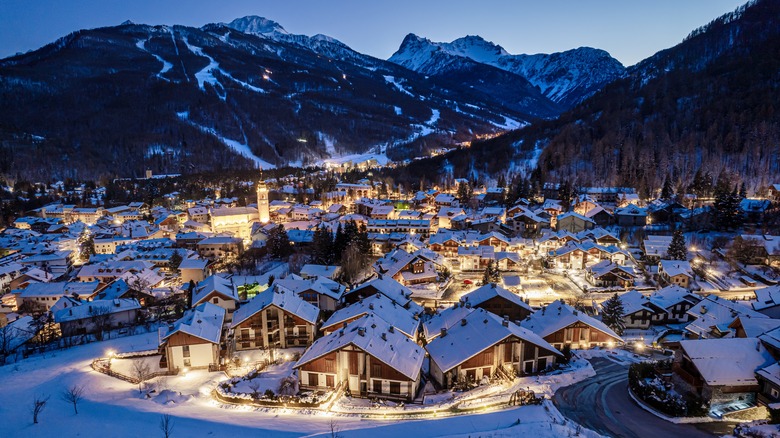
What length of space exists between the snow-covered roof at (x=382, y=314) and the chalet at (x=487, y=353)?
2.99 m

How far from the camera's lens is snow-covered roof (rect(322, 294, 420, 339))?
74.2 feet

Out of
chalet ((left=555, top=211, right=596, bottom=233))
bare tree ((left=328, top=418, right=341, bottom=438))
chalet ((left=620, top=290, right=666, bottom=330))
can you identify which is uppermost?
chalet ((left=555, top=211, right=596, bottom=233))

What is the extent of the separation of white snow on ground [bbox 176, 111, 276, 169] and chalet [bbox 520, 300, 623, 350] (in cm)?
15497

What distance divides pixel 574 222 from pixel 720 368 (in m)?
40.1

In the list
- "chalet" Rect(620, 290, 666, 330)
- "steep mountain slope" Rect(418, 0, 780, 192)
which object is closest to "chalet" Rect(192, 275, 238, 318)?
"chalet" Rect(620, 290, 666, 330)

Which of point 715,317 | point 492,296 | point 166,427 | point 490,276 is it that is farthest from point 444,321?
point 715,317

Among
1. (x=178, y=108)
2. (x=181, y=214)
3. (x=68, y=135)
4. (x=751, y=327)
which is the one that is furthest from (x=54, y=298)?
(x=178, y=108)

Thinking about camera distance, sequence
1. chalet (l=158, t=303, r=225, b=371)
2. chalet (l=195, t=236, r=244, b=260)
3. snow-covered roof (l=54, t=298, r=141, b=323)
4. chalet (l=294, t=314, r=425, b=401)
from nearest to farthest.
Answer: chalet (l=294, t=314, r=425, b=401) → chalet (l=158, t=303, r=225, b=371) → snow-covered roof (l=54, t=298, r=141, b=323) → chalet (l=195, t=236, r=244, b=260)

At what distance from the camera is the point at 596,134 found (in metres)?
99.6

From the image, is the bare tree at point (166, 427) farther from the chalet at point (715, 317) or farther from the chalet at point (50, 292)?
the chalet at point (50, 292)

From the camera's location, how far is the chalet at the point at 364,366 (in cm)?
1733

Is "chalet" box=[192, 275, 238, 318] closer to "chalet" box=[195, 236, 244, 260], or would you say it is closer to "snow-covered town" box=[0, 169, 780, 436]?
"snow-covered town" box=[0, 169, 780, 436]

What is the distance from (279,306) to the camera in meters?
23.5

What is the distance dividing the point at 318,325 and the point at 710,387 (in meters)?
19.5
